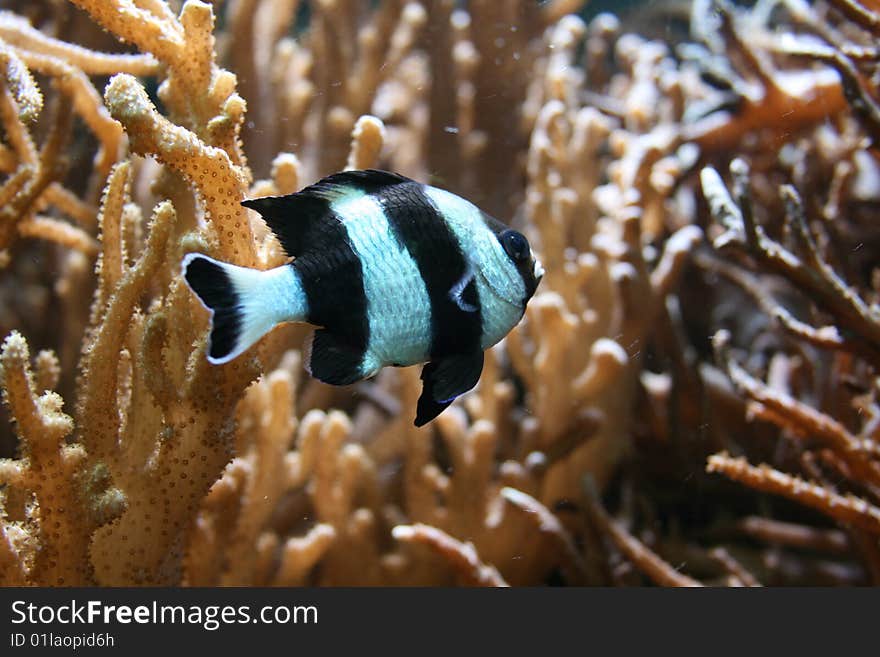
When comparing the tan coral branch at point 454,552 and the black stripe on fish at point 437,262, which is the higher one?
the black stripe on fish at point 437,262

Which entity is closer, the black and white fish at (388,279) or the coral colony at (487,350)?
the black and white fish at (388,279)

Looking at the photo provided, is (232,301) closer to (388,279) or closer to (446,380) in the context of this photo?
(388,279)

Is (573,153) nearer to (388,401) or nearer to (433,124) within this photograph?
(433,124)

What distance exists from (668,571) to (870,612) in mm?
563

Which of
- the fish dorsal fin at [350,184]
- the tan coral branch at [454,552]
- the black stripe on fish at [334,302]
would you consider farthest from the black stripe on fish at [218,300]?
the tan coral branch at [454,552]

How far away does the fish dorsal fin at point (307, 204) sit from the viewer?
4.32ft

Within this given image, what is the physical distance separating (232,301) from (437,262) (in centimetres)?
37

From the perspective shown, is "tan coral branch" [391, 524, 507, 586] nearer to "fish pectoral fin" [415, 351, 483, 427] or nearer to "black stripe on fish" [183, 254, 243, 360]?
"fish pectoral fin" [415, 351, 483, 427]

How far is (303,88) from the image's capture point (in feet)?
10.1

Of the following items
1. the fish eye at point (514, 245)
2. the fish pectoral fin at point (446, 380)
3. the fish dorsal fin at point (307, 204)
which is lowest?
the fish pectoral fin at point (446, 380)

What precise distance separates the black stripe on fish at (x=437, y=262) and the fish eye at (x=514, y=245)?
96 mm

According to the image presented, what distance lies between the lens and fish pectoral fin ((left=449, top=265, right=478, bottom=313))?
4.32ft

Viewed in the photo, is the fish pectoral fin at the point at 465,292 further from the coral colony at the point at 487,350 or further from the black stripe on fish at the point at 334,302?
the coral colony at the point at 487,350

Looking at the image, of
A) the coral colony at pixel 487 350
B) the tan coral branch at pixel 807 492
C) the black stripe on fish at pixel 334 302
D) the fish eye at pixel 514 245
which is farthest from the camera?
the tan coral branch at pixel 807 492
